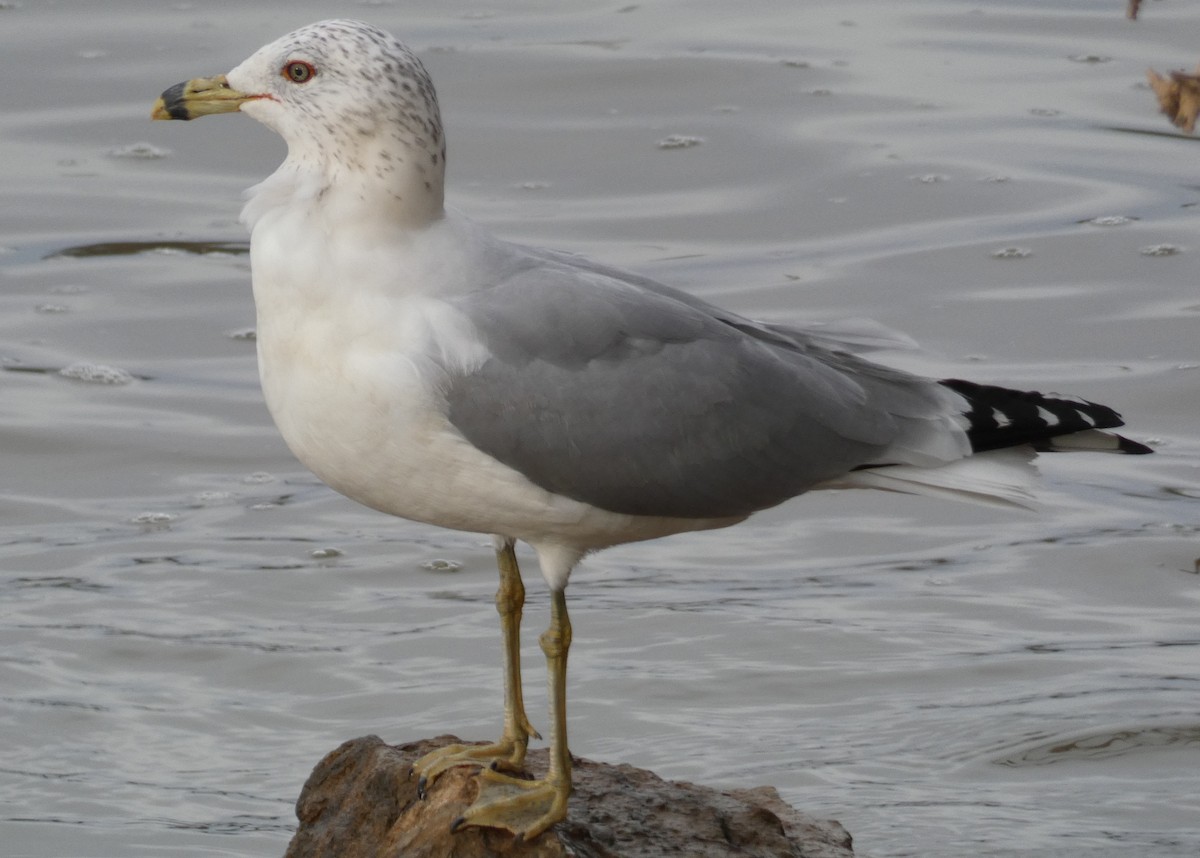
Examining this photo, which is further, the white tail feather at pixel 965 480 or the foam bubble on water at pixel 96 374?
the foam bubble on water at pixel 96 374

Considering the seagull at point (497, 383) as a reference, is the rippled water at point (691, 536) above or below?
below

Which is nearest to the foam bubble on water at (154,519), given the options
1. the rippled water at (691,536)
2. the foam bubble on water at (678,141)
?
the rippled water at (691,536)

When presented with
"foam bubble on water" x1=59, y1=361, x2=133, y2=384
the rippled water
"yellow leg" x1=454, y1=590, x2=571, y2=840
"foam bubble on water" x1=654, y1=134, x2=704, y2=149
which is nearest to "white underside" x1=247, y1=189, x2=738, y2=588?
"yellow leg" x1=454, y1=590, x2=571, y2=840

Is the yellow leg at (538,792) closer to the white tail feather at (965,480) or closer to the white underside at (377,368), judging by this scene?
the white underside at (377,368)

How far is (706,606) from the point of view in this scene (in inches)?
321

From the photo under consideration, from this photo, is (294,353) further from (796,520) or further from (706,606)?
(796,520)

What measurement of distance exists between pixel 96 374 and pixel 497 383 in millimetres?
6153

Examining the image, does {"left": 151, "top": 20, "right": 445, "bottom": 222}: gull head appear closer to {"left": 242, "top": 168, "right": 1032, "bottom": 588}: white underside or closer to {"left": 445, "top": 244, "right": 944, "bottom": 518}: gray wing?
{"left": 242, "top": 168, "right": 1032, "bottom": 588}: white underside

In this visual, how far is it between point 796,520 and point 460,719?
98.9 inches

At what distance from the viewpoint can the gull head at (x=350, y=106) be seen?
484 cm

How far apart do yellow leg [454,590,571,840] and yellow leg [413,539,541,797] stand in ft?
0.56

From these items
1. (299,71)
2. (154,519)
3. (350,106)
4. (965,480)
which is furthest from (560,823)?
(154,519)

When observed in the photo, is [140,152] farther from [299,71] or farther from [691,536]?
[299,71]

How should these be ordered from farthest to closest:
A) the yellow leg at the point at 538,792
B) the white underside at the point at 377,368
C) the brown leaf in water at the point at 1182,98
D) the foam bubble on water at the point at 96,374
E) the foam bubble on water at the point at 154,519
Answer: the foam bubble on water at the point at 96,374 < the foam bubble on water at the point at 154,519 < the yellow leg at the point at 538,792 < the white underside at the point at 377,368 < the brown leaf in water at the point at 1182,98
